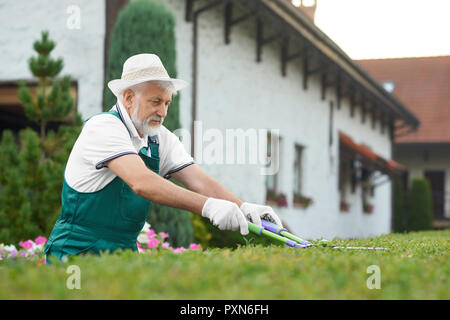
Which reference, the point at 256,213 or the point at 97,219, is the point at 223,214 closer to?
the point at 256,213

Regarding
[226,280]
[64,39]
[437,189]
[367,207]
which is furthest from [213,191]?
[437,189]

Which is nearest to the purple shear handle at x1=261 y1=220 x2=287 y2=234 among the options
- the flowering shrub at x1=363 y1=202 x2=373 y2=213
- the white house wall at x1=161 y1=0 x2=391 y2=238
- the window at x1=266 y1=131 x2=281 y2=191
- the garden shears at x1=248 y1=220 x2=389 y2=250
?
the garden shears at x1=248 y1=220 x2=389 y2=250

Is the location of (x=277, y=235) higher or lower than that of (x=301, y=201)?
lower

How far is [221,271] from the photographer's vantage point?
219 centimetres

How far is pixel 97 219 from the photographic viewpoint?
329cm

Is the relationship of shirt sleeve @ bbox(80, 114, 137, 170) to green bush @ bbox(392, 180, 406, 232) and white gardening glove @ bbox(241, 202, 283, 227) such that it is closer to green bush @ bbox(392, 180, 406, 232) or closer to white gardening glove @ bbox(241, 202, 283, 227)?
Result: white gardening glove @ bbox(241, 202, 283, 227)

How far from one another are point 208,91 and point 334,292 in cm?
937

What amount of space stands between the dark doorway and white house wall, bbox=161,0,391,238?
9.62m

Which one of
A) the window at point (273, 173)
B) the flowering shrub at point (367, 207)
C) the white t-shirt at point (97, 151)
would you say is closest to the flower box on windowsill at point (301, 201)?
the window at point (273, 173)

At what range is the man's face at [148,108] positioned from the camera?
357cm

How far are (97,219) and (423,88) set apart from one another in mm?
28541

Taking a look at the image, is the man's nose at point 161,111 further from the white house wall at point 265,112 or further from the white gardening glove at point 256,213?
the white house wall at point 265,112
